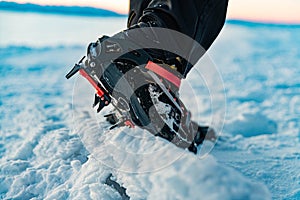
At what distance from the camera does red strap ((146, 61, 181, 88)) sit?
3.98 feet

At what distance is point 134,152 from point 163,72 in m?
0.37

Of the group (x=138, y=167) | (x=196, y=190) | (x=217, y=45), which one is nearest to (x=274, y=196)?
(x=196, y=190)

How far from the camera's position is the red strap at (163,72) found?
121 centimetres

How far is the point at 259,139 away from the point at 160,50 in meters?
1.28

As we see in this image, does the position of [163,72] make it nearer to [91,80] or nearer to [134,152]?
[91,80]

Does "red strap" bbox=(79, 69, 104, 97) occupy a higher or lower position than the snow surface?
higher

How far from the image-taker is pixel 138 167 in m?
1.36

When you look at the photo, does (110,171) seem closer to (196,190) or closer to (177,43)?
(196,190)

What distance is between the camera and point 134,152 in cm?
144

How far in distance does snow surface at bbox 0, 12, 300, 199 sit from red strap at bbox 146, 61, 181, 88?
257 millimetres

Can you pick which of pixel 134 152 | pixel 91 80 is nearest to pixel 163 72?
pixel 91 80

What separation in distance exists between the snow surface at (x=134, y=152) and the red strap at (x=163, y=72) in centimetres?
26

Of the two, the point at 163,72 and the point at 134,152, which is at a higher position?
the point at 163,72

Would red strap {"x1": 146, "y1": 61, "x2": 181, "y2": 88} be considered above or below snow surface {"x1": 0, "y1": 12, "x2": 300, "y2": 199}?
above
